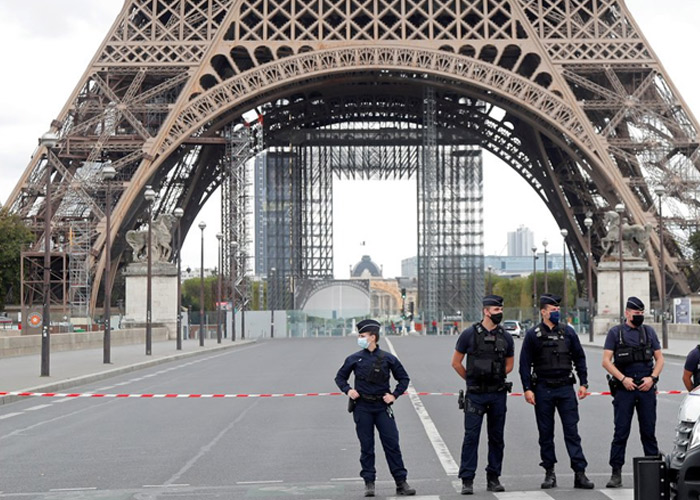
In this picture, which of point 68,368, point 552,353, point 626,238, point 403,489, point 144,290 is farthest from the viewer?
point 144,290

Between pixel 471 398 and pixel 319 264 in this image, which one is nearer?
pixel 471 398

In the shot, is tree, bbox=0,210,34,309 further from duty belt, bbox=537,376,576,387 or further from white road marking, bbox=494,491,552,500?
white road marking, bbox=494,491,552,500

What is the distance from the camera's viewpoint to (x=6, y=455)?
41.2 feet

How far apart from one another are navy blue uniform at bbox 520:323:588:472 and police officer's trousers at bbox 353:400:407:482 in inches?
48.7

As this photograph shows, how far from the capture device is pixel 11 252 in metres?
61.1

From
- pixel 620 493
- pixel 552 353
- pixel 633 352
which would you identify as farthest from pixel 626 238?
pixel 620 493

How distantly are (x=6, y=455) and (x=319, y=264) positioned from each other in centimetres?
6858

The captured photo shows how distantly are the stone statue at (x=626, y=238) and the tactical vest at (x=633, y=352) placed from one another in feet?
142

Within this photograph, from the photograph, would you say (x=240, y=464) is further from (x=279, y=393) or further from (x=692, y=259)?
(x=692, y=259)

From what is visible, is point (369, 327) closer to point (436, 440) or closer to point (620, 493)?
point (620, 493)

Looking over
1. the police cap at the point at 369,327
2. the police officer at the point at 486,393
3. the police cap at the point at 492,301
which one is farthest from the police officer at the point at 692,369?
the police cap at the point at 369,327

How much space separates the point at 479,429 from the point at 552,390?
802 millimetres

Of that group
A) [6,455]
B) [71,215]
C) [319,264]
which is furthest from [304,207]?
[6,455]

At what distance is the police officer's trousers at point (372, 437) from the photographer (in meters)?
9.68
